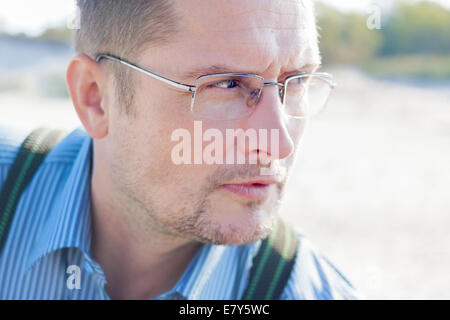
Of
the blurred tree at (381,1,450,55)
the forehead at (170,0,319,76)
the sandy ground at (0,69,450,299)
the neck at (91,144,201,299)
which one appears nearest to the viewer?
the forehead at (170,0,319,76)

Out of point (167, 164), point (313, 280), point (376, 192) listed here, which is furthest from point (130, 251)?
point (376, 192)

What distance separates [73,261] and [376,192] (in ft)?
18.8

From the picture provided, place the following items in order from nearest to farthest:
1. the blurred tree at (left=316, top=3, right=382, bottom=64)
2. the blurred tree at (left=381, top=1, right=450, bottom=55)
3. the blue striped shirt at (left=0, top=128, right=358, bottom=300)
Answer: the blue striped shirt at (left=0, top=128, right=358, bottom=300), the blurred tree at (left=316, top=3, right=382, bottom=64), the blurred tree at (left=381, top=1, right=450, bottom=55)

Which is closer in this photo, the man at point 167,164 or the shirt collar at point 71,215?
the man at point 167,164

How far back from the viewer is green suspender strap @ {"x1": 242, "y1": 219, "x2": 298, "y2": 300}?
1.74 meters

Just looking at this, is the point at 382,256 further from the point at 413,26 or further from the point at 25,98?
the point at 413,26

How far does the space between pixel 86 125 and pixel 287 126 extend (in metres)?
0.77

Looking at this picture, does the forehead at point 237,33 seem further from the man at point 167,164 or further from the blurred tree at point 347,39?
the blurred tree at point 347,39

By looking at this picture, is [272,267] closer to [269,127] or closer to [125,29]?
[269,127]

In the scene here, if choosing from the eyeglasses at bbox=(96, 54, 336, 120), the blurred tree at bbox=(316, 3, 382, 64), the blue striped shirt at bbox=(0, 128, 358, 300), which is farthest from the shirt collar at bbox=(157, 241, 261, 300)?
the blurred tree at bbox=(316, 3, 382, 64)

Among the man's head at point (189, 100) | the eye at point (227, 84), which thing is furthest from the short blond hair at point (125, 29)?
the eye at point (227, 84)

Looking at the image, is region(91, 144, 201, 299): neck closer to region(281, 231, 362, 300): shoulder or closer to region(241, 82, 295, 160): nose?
region(281, 231, 362, 300): shoulder

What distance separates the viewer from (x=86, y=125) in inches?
74.2

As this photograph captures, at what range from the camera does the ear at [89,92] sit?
6.09 feet
